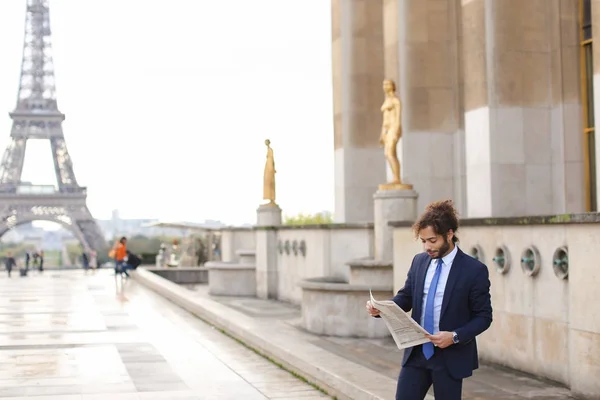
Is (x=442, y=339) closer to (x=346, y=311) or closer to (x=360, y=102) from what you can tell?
(x=346, y=311)

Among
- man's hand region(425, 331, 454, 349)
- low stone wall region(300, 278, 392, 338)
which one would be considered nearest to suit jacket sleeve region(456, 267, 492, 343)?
man's hand region(425, 331, 454, 349)

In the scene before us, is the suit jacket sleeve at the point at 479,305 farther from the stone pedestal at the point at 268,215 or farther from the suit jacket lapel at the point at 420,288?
the stone pedestal at the point at 268,215

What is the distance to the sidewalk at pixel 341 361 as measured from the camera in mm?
10602

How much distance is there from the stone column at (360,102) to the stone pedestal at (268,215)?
2.39 meters

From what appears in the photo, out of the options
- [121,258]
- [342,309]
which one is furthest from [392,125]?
[121,258]

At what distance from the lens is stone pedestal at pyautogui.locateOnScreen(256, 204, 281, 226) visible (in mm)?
29422

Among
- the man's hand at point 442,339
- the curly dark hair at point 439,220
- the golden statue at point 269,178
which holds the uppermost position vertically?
the golden statue at point 269,178

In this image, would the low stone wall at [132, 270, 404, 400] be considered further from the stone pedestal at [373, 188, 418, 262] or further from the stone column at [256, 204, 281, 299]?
the stone column at [256, 204, 281, 299]

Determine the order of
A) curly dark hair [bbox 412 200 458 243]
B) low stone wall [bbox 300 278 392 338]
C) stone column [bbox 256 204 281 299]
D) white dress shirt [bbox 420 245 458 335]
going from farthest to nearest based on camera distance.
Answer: stone column [bbox 256 204 281 299] < low stone wall [bbox 300 278 392 338] < white dress shirt [bbox 420 245 458 335] < curly dark hair [bbox 412 200 458 243]

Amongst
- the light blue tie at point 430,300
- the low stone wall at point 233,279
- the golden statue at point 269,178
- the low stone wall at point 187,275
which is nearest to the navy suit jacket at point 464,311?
the light blue tie at point 430,300

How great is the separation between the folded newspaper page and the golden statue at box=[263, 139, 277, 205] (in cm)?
2224

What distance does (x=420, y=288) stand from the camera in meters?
6.89

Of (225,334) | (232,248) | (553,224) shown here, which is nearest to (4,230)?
(232,248)

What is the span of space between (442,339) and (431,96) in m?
16.9
